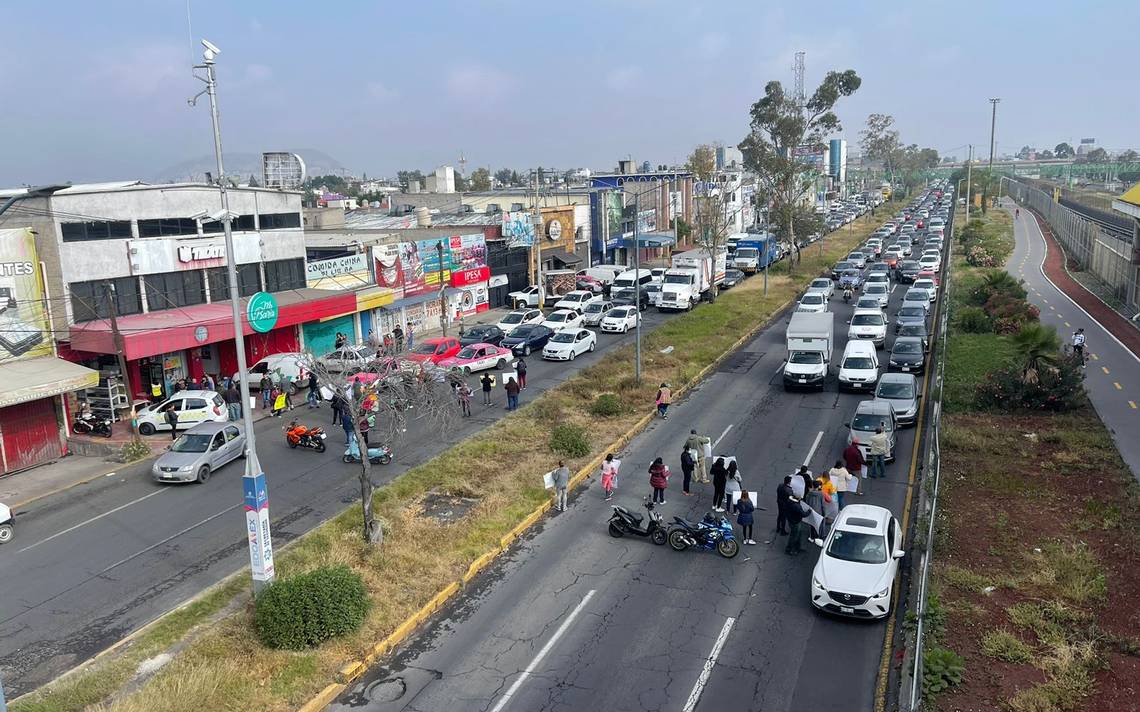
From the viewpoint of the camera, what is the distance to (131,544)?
1842 cm

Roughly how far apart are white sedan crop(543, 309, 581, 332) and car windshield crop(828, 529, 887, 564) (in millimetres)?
27091

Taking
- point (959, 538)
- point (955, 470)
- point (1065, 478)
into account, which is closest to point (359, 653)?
point (959, 538)

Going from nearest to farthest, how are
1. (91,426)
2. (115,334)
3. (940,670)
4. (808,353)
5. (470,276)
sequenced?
(940,670) < (115,334) < (91,426) < (808,353) < (470,276)

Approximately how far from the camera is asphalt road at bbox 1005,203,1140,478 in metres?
23.1

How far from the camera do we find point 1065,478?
774 inches

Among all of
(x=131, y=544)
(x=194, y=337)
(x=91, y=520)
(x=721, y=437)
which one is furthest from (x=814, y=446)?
(x=194, y=337)

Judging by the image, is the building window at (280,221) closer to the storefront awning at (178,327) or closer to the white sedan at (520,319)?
the storefront awning at (178,327)

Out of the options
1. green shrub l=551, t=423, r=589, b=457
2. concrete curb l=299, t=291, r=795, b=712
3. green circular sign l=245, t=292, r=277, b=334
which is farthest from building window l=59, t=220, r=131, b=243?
concrete curb l=299, t=291, r=795, b=712

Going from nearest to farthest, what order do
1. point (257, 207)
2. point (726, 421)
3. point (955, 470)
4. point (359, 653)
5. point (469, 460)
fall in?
1. point (359, 653)
2. point (955, 470)
3. point (469, 460)
4. point (726, 421)
5. point (257, 207)

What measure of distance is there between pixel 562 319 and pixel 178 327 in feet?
65.8

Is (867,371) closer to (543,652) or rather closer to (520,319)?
(520,319)

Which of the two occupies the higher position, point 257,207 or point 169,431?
point 257,207

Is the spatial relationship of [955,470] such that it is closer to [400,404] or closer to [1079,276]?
[400,404]

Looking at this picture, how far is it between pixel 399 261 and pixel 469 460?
20859mm
